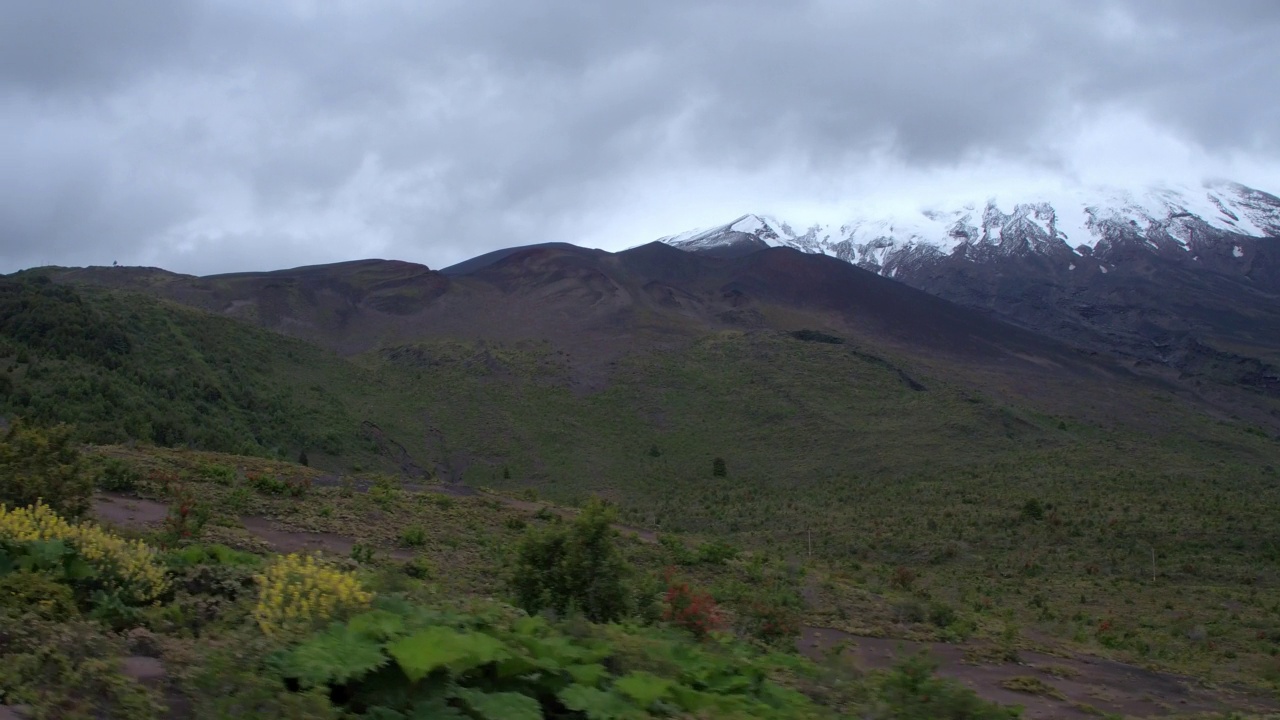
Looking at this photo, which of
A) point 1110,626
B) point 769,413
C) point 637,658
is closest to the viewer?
point 637,658

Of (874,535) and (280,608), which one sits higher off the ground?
(280,608)

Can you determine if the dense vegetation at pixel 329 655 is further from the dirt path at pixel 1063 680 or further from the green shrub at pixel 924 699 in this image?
the dirt path at pixel 1063 680

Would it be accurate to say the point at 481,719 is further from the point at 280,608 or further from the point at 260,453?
the point at 260,453

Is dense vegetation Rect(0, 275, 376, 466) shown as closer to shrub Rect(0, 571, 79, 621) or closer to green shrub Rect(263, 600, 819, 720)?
shrub Rect(0, 571, 79, 621)

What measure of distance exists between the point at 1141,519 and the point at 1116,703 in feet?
77.1

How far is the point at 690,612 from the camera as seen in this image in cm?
752

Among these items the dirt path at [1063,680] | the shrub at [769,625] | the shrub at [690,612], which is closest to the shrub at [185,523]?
the shrub at [690,612]

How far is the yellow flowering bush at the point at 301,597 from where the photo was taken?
5039mm

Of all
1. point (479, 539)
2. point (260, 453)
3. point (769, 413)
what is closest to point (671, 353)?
point (769, 413)

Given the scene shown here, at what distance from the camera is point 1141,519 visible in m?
28.7

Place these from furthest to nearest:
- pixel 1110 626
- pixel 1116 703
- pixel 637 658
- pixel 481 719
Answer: pixel 1110 626 → pixel 1116 703 → pixel 637 658 → pixel 481 719

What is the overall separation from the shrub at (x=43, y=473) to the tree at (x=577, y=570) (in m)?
4.70

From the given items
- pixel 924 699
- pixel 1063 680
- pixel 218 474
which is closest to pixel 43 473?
pixel 218 474

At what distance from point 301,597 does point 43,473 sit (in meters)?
6.04
